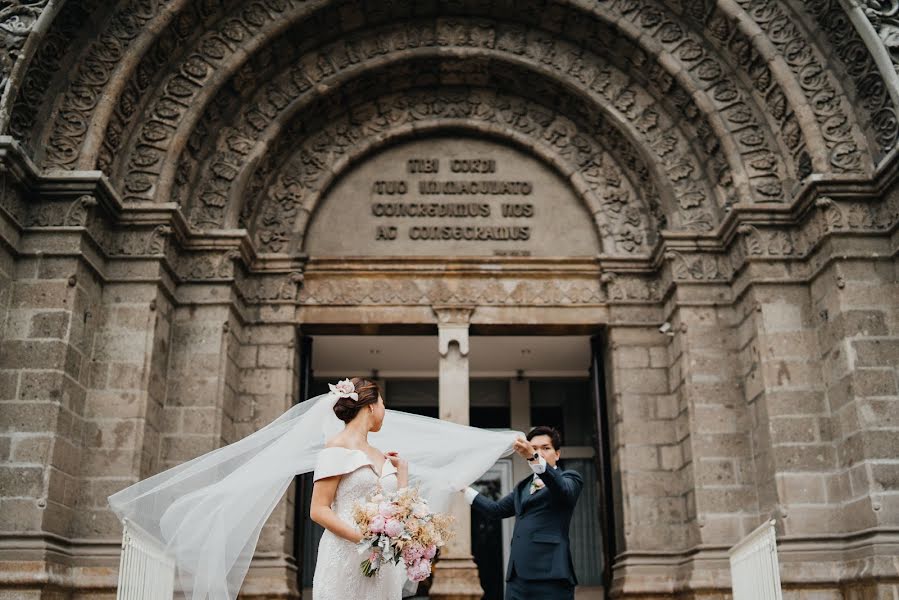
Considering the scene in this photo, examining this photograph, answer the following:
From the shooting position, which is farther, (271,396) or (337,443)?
(271,396)

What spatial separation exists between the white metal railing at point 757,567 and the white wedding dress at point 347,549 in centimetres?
286

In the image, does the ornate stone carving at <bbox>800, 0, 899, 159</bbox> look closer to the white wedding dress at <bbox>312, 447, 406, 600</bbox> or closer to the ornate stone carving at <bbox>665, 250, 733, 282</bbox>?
the ornate stone carving at <bbox>665, 250, 733, 282</bbox>

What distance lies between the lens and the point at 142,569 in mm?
6488

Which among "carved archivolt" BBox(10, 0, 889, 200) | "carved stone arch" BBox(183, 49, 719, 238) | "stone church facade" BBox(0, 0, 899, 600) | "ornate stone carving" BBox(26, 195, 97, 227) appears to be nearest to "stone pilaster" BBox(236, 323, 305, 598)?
"stone church facade" BBox(0, 0, 899, 600)

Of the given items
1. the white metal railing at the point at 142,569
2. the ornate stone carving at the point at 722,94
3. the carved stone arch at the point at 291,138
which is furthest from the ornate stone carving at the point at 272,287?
the ornate stone carving at the point at 722,94

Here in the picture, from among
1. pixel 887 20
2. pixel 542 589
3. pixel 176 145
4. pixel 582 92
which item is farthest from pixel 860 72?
pixel 176 145

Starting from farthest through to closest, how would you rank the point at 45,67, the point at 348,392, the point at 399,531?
the point at 45,67 → the point at 348,392 → the point at 399,531

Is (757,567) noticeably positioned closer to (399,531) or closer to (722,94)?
(399,531)

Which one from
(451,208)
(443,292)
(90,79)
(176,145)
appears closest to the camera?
(90,79)

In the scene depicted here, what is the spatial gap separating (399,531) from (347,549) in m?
0.34

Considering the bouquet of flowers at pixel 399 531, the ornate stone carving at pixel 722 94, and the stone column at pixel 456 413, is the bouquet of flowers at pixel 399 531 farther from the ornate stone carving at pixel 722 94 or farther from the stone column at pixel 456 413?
the ornate stone carving at pixel 722 94

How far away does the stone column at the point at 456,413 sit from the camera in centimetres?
888

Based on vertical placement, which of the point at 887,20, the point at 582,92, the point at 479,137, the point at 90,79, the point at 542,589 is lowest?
the point at 542,589

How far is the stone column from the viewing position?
8.88 m
